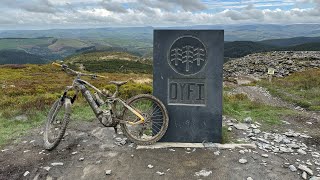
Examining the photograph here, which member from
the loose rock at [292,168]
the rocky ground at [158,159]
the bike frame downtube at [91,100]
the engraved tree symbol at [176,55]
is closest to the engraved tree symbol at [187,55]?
the engraved tree symbol at [176,55]

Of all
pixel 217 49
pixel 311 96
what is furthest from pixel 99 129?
pixel 311 96

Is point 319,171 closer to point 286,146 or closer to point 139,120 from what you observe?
point 286,146

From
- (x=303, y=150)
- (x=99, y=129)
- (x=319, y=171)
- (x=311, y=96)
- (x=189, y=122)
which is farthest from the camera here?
(x=311, y=96)

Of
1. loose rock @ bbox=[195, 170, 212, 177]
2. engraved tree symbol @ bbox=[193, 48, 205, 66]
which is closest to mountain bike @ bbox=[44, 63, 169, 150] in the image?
engraved tree symbol @ bbox=[193, 48, 205, 66]

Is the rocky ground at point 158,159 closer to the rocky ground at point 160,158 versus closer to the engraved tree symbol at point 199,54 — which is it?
the rocky ground at point 160,158

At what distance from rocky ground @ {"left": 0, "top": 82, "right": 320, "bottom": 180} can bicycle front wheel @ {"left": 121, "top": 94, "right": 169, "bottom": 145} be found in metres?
0.35

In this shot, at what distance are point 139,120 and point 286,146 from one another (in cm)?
390

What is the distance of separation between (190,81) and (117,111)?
2.06 metres

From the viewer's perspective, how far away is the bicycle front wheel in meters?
7.84

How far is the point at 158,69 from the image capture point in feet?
26.2

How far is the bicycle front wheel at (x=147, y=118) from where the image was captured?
25.7 ft

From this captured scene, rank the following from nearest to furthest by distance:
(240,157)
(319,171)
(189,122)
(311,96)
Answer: (319,171), (240,157), (189,122), (311,96)

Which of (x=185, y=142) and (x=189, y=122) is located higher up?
(x=189, y=122)

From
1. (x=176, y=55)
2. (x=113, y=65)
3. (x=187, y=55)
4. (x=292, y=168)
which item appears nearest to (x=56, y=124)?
(x=176, y=55)
